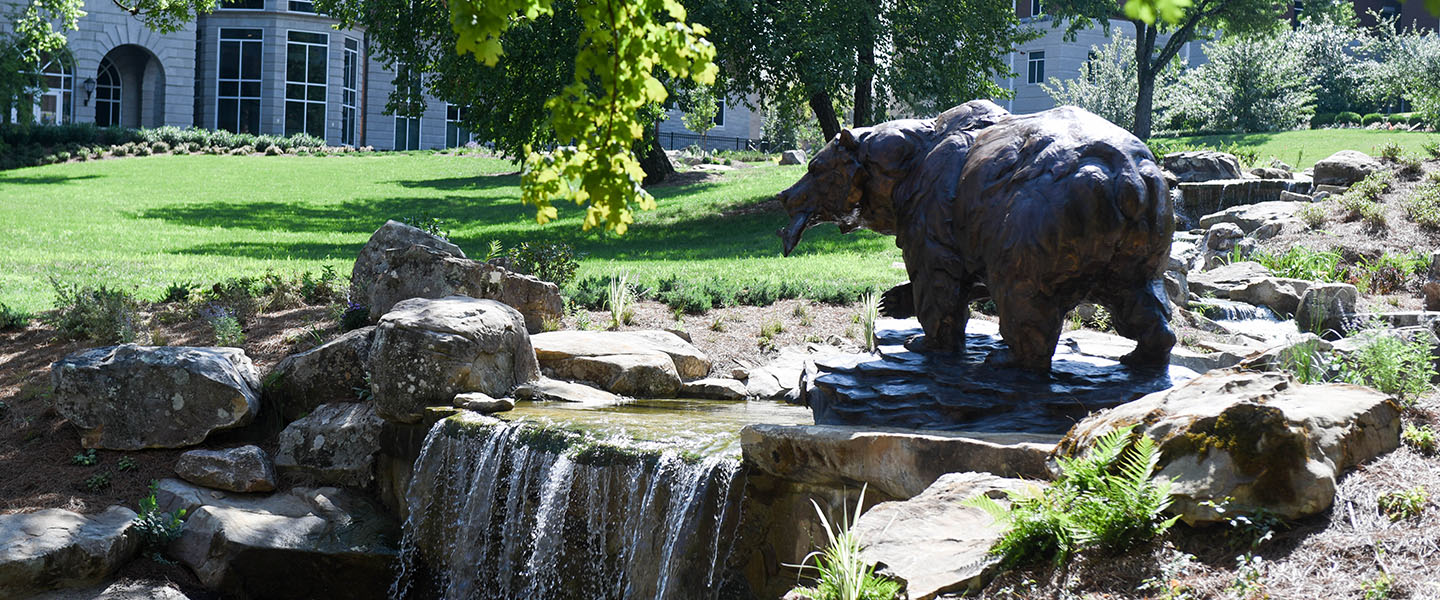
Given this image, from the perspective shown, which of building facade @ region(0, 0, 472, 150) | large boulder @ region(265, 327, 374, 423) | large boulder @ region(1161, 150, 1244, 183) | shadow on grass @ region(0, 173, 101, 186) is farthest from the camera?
building facade @ region(0, 0, 472, 150)

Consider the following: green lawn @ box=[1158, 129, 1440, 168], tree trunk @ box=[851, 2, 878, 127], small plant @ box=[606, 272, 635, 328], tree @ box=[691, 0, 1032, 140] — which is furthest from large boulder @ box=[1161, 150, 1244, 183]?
small plant @ box=[606, 272, 635, 328]

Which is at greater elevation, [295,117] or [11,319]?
[295,117]

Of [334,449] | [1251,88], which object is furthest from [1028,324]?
[1251,88]

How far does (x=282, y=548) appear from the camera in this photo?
26.2 ft

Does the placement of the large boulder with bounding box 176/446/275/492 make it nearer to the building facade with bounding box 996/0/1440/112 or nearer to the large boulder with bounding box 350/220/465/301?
the large boulder with bounding box 350/220/465/301

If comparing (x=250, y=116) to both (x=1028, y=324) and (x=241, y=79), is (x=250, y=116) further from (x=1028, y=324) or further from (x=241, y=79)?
(x=1028, y=324)

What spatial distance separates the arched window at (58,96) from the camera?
1829 inches

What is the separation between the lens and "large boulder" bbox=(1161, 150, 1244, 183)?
20.2 m

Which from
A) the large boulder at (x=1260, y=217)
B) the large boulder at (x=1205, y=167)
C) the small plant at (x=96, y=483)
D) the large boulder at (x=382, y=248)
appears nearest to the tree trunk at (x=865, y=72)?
the large boulder at (x=1205, y=167)

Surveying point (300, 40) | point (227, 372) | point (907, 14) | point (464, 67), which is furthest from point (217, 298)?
point (300, 40)

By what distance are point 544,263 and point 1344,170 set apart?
13.2 metres

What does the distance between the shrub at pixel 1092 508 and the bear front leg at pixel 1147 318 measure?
182cm

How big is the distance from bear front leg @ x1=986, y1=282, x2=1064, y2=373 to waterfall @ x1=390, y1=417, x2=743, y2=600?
5.53ft

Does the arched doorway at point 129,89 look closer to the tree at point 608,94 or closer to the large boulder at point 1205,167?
the large boulder at point 1205,167
